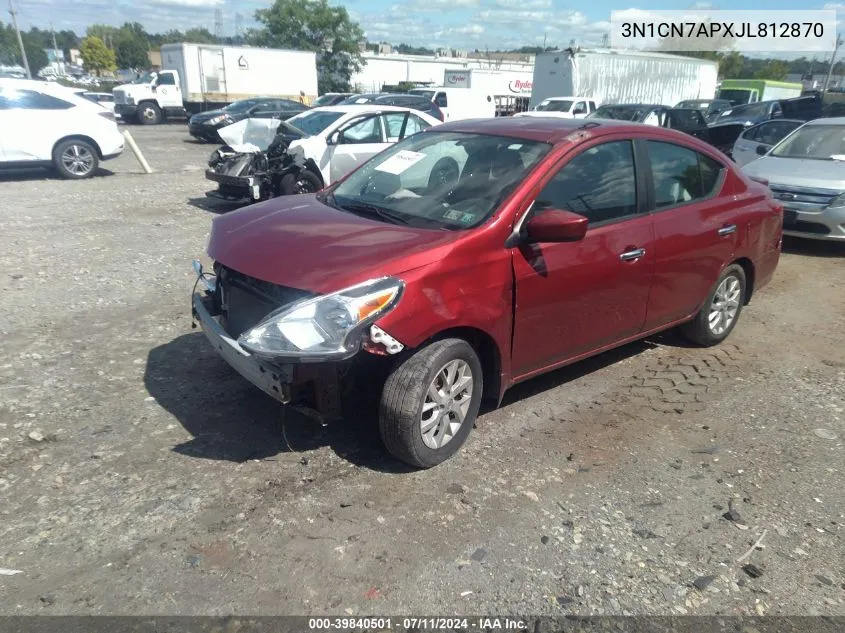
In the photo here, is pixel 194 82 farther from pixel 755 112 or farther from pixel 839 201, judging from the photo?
pixel 839 201

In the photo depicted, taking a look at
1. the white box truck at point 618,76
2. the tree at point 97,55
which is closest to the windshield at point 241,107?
the white box truck at point 618,76

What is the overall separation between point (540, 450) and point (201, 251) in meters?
5.34

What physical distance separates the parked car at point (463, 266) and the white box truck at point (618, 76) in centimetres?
2322

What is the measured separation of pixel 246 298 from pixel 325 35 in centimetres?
5028

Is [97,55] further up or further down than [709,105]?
further up

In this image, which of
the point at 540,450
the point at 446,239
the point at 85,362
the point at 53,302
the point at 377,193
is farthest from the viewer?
the point at 53,302

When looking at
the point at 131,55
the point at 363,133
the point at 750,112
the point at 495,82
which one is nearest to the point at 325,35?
the point at 495,82

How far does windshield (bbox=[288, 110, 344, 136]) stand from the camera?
10750 mm

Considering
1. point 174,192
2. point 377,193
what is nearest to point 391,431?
point 377,193

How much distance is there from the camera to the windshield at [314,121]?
1075 cm

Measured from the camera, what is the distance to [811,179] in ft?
27.3

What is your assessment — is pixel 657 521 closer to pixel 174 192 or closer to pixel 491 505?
pixel 491 505

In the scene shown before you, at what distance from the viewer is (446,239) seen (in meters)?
3.39

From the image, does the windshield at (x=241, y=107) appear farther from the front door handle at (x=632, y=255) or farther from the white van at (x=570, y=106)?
the front door handle at (x=632, y=255)
